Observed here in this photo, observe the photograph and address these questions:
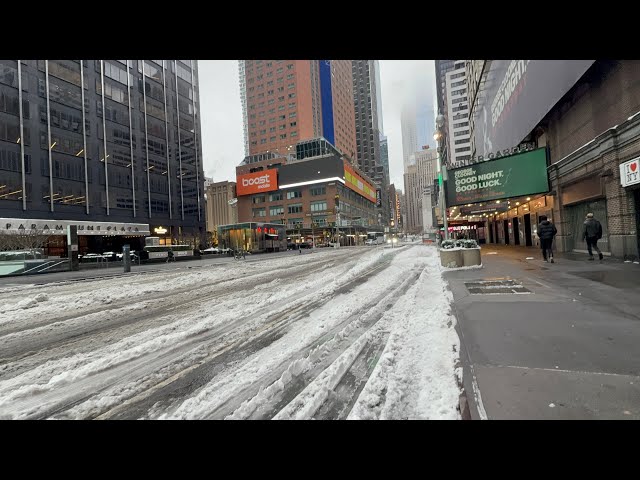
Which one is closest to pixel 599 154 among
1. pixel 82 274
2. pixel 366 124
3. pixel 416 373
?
pixel 416 373

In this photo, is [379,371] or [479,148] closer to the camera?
[379,371]

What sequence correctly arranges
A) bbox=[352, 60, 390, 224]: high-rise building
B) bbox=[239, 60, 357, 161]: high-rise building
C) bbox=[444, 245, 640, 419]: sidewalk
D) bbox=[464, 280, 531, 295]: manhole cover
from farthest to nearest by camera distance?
bbox=[352, 60, 390, 224]: high-rise building < bbox=[239, 60, 357, 161]: high-rise building < bbox=[464, 280, 531, 295]: manhole cover < bbox=[444, 245, 640, 419]: sidewalk

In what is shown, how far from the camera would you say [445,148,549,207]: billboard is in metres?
17.2

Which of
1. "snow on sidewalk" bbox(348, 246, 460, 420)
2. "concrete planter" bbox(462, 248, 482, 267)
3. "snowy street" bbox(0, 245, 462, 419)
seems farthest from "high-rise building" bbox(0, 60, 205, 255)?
"snow on sidewalk" bbox(348, 246, 460, 420)

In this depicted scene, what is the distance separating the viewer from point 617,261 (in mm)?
11016

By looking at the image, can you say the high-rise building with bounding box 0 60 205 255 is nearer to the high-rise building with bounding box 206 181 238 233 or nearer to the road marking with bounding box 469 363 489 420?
the road marking with bounding box 469 363 489 420

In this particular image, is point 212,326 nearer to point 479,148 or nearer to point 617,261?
point 617,261

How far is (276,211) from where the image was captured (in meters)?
89.3

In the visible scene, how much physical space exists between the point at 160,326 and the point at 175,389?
291cm

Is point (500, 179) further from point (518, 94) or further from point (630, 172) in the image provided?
point (630, 172)

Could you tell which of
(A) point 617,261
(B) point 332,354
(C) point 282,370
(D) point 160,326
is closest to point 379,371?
(B) point 332,354

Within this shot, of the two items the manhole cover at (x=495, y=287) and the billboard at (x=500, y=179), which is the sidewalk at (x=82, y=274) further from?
the billboard at (x=500, y=179)

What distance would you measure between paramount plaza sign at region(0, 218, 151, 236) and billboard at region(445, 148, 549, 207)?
37449mm
